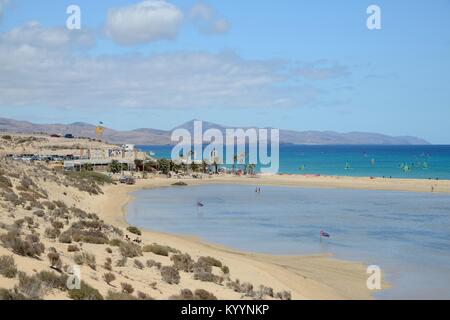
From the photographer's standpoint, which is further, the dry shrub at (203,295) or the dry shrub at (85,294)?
the dry shrub at (203,295)

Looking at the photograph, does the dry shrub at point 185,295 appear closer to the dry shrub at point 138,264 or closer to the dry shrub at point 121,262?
the dry shrub at point 138,264

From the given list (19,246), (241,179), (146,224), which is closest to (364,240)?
(146,224)

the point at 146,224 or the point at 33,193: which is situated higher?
the point at 33,193

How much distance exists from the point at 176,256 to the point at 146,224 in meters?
16.6

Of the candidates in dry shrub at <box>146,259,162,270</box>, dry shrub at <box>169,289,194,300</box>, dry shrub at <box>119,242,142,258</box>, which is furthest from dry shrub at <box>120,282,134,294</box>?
dry shrub at <box>119,242,142,258</box>

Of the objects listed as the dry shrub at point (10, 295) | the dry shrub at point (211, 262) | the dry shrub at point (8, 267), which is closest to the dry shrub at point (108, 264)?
the dry shrub at point (8, 267)

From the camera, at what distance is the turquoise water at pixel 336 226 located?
81.9ft

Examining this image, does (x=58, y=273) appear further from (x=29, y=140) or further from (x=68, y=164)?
(x=29, y=140)

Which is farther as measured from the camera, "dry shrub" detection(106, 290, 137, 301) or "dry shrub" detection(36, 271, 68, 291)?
"dry shrub" detection(106, 290, 137, 301)

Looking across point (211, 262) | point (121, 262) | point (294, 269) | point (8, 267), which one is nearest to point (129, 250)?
point (121, 262)

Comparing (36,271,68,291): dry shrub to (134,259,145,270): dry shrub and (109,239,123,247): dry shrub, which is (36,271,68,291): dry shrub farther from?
(109,239,123,247): dry shrub

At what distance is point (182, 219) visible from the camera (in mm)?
42375

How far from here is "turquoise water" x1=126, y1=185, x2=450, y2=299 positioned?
24969 mm

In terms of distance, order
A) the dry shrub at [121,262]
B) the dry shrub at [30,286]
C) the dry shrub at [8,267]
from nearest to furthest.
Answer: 1. the dry shrub at [30,286]
2. the dry shrub at [8,267]
3. the dry shrub at [121,262]
